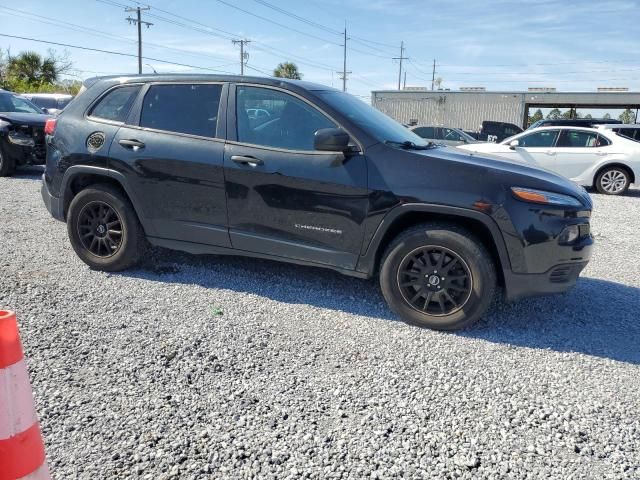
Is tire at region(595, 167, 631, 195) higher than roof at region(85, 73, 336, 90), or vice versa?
roof at region(85, 73, 336, 90)

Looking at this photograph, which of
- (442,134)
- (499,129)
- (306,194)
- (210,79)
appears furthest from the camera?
(499,129)

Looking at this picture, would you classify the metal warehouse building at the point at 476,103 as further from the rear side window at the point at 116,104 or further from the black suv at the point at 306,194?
the black suv at the point at 306,194

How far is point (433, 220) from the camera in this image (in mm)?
3744

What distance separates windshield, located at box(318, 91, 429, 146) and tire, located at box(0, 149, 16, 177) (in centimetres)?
875

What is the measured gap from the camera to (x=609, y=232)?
285 inches

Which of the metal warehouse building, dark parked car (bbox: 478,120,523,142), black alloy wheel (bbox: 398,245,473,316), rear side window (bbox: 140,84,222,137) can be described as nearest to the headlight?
black alloy wheel (bbox: 398,245,473,316)

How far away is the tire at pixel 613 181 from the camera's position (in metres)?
11.2

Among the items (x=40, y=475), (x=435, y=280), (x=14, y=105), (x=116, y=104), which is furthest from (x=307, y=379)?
(x=14, y=105)

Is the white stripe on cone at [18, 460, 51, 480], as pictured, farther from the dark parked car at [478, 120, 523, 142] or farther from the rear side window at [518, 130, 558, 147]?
the dark parked car at [478, 120, 523, 142]

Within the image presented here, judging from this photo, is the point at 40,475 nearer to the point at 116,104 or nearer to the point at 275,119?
the point at 275,119

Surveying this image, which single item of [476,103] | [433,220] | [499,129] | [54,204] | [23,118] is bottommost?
[54,204]

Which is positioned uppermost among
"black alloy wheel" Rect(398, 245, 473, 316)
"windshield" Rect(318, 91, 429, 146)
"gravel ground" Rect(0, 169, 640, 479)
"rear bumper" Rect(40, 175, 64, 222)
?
"windshield" Rect(318, 91, 429, 146)

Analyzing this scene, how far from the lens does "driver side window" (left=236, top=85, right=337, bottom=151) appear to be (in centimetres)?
396

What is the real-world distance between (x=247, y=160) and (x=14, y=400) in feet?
8.98
